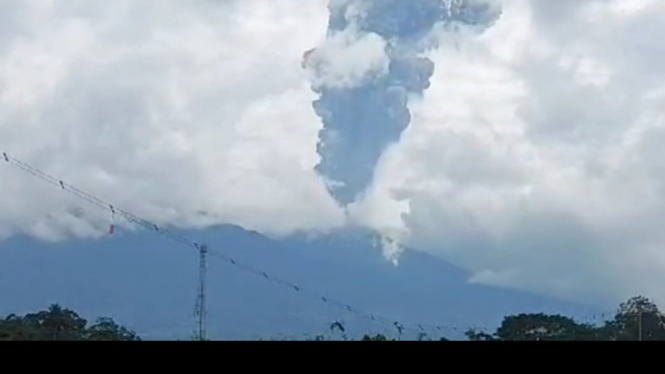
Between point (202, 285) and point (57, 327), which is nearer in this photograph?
point (57, 327)

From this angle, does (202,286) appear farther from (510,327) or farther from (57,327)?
(510,327)

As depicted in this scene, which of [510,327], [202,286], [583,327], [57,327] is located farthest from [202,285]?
[583,327]

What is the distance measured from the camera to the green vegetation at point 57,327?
2.09 m

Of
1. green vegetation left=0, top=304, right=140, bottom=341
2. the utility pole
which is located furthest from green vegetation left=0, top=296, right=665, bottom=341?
the utility pole

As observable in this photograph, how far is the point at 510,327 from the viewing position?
7.51 feet

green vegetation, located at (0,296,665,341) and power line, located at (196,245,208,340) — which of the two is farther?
power line, located at (196,245,208,340)

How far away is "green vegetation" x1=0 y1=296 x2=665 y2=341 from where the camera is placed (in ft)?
6.94

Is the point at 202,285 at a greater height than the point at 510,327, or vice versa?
the point at 202,285

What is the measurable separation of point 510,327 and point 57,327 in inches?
46.9

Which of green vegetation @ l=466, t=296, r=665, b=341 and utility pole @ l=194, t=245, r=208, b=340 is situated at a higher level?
utility pole @ l=194, t=245, r=208, b=340

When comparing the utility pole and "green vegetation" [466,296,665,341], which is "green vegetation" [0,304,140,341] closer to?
the utility pole

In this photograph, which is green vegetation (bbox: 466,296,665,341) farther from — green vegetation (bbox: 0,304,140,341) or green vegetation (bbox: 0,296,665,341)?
green vegetation (bbox: 0,304,140,341)

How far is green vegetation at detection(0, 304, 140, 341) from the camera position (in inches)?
82.2
